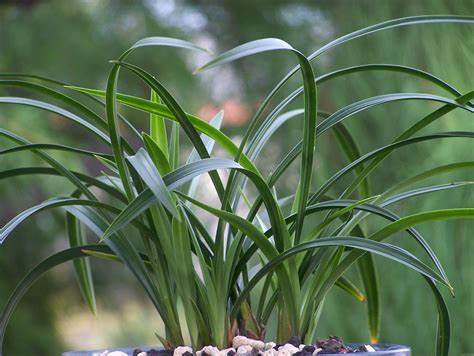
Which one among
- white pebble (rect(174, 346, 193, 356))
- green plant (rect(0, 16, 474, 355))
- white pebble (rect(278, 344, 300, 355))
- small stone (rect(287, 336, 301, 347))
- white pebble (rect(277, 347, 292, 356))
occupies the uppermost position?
green plant (rect(0, 16, 474, 355))

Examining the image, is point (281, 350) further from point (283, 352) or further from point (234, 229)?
point (234, 229)

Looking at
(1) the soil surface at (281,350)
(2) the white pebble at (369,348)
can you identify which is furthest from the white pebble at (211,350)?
(2) the white pebble at (369,348)

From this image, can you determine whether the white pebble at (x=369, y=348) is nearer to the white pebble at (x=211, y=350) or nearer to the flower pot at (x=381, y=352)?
the flower pot at (x=381, y=352)

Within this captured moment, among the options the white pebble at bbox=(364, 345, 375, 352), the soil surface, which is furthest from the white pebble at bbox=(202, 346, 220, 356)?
the white pebble at bbox=(364, 345, 375, 352)

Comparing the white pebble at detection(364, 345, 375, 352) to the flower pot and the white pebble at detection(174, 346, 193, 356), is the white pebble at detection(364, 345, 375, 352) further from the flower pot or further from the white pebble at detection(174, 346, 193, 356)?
the white pebble at detection(174, 346, 193, 356)

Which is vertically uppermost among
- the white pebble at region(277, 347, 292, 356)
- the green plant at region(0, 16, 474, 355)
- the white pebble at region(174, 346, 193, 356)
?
the green plant at region(0, 16, 474, 355)

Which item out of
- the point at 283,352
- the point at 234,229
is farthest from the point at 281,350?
the point at 234,229

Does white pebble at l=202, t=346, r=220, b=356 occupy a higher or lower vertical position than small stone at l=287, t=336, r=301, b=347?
lower

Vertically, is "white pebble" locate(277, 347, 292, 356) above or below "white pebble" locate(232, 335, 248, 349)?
below

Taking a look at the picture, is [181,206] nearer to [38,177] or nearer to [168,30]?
[38,177]

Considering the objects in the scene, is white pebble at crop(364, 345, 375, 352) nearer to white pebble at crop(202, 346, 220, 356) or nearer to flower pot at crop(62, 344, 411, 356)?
flower pot at crop(62, 344, 411, 356)

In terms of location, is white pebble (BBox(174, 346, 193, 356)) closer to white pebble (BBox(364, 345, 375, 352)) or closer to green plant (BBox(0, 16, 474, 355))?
green plant (BBox(0, 16, 474, 355))
